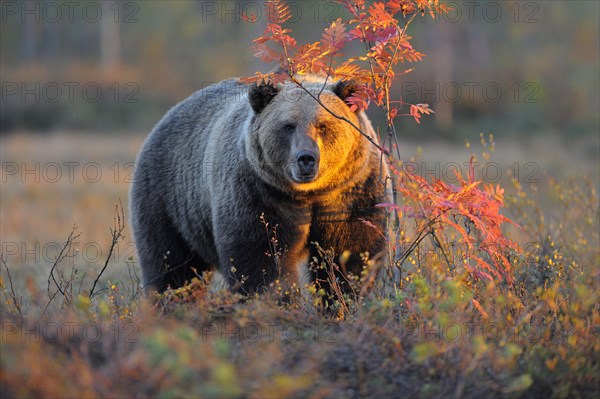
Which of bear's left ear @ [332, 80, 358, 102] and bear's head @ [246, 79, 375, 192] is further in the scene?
bear's left ear @ [332, 80, 358, 102]

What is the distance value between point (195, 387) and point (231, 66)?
35576 millimetres

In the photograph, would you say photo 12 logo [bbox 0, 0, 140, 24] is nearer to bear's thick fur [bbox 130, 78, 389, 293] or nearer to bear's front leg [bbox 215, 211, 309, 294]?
bear's thick fur [bbox 130, 78, 389, 293]

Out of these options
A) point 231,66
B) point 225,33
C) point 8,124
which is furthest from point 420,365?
point 225,33

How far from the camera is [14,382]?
10.6ft

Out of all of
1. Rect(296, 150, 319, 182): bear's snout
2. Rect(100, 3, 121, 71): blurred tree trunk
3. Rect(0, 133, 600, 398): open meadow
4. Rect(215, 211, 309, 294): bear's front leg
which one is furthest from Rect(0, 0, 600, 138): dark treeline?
Rect(0, 133, 600, 398): open meadow

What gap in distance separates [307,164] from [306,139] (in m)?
0.21

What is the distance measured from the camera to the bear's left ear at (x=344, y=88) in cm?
599

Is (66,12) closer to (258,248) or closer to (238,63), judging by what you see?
(238,63)

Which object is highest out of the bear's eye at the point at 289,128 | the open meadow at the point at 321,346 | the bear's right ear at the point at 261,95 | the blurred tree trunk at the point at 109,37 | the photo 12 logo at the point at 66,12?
the photo 12 logo at the point at 66,12

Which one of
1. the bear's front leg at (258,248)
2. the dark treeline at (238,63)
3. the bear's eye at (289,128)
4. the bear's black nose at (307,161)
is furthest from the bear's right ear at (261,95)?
the dark treeline at (238,63)

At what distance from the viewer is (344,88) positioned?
19.8 ft

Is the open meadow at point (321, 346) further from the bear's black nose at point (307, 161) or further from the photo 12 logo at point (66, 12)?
the photo 12 logo at point (66, 12)

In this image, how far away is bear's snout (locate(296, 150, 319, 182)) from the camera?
5660mm

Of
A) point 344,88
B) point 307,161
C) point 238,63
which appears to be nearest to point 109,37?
point 238,63
